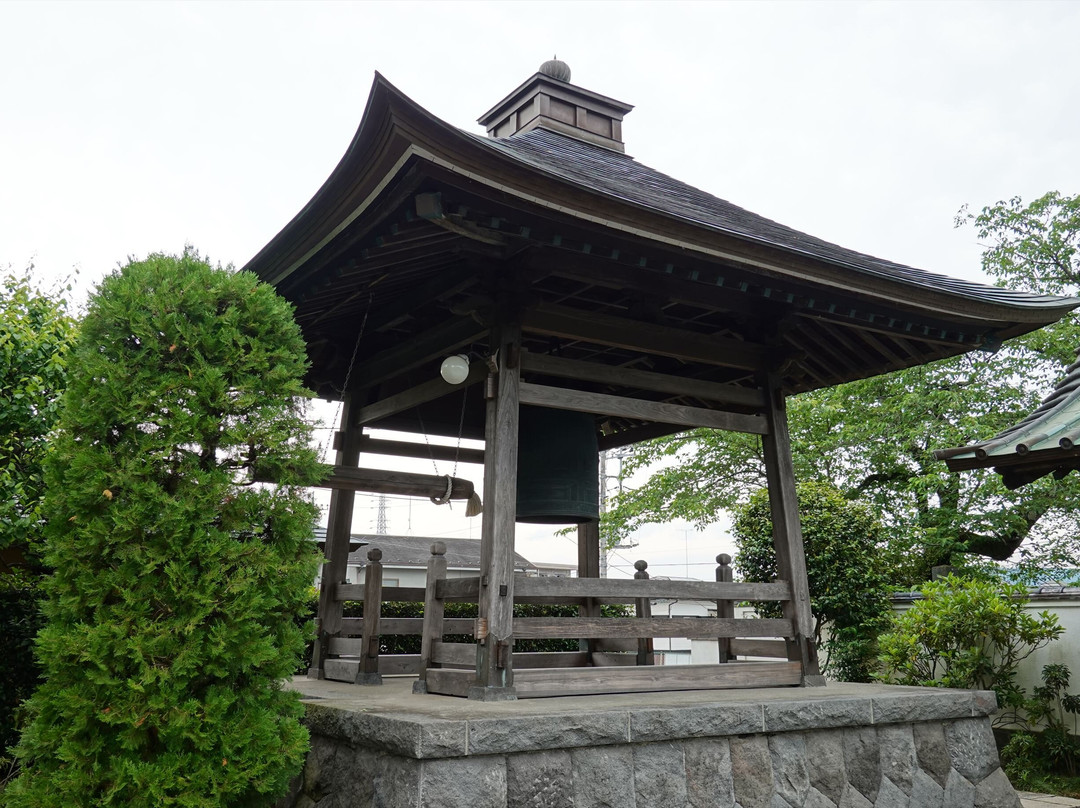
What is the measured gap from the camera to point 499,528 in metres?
4.45

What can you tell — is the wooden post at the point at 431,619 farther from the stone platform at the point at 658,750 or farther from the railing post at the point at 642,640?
the railing post at the point at 642,640

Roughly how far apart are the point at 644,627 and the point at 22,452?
406cm

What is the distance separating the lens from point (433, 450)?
6770 millimetres

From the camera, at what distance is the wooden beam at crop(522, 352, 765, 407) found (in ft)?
16.4

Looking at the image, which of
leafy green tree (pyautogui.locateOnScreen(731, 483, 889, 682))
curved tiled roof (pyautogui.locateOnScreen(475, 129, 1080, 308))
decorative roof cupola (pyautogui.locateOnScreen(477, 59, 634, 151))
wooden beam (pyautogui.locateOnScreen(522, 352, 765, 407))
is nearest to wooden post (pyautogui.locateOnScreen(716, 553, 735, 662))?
wooden beam (pyautogui.locateOnScreen(522, 352, 765, 407))

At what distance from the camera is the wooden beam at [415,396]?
16.6 feet

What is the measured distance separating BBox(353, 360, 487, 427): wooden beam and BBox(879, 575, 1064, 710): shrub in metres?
5.37

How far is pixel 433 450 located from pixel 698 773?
3.43 metres

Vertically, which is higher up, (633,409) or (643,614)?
(633,409)

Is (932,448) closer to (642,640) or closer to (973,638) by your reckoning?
(973,638)

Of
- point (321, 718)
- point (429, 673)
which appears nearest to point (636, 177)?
point (429, 673)

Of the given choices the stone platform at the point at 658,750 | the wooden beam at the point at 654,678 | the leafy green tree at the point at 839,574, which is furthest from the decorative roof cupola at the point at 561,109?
the leafy green tree at the point at 839,574

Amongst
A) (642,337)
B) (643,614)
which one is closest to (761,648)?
(643,614)

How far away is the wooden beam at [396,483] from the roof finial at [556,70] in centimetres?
359
